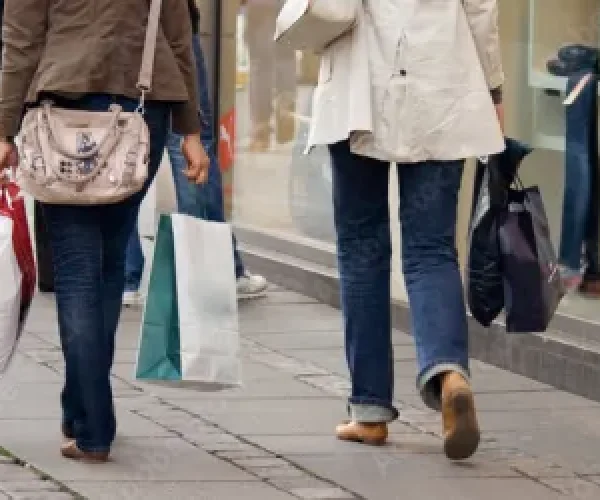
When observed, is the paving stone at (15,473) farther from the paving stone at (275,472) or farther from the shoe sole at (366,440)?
the shoe sole at (366,440)

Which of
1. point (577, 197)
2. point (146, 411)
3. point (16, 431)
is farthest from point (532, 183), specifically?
point (16, 431)

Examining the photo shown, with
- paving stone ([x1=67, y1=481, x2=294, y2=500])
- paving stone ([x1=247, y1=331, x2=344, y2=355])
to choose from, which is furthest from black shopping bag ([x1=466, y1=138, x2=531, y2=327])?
paving stone ([x1=247, y1=331, x2=344, y2=355])

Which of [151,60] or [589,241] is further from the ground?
[151,60]

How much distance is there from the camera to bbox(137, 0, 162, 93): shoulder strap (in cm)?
Result: 535

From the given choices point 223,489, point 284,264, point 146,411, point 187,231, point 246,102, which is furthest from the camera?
point 246,102

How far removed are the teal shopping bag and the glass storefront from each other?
6.47 feet

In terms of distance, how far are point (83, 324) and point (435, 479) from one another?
3.58 ft

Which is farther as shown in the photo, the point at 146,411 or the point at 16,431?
the point at 146,411

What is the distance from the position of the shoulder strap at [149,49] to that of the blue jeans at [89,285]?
0.10m

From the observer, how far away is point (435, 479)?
5.45m

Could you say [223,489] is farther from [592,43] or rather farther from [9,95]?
[592,43]

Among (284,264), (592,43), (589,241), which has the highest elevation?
(592,43)

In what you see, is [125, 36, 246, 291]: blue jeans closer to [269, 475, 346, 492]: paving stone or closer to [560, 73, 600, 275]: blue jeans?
[560, 73, 600, 275]: blue jeans

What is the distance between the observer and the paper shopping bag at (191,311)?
18.3ft
